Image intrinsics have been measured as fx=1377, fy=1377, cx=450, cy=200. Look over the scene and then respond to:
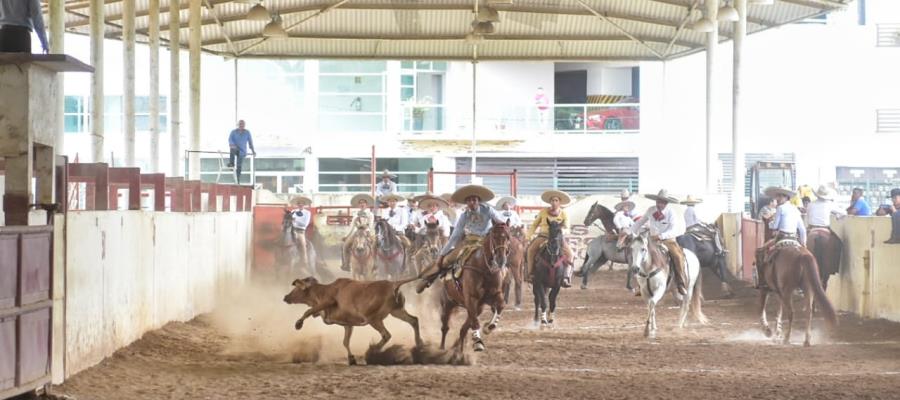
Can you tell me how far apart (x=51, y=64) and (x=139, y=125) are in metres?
42.9

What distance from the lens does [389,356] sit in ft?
49.4

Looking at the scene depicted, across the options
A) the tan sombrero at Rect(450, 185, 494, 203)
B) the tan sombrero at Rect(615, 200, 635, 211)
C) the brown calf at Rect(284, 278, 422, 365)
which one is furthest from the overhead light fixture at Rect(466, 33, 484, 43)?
the brown calf at Rect(284, 278, 422, 365)

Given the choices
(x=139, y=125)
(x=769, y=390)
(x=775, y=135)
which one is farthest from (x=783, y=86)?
(x=769, y=390)

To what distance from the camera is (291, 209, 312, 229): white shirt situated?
31322mm

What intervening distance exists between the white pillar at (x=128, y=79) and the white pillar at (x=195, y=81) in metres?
3.99

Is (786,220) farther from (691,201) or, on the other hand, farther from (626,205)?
(626,205)

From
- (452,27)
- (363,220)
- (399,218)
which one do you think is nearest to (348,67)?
(452,27)

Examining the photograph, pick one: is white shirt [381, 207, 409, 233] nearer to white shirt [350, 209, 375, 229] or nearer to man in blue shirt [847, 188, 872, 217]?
white shirt [350, 209, 375, 229]

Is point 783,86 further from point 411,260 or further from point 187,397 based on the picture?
point 187,397

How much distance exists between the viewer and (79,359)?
42.9 feet

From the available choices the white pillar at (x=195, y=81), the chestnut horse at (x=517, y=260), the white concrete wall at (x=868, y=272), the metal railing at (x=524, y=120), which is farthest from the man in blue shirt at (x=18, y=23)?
the metal railing at (x=524, y=120)

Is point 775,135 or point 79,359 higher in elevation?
point 775,135

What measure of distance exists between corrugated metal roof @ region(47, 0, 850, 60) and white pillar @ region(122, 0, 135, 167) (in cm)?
523

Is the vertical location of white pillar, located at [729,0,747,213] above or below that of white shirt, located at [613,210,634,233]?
above
